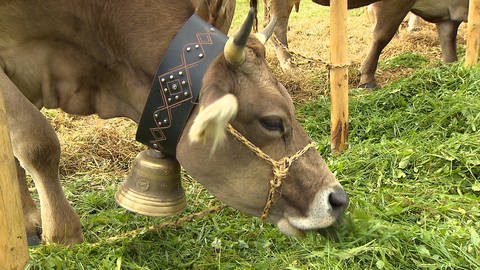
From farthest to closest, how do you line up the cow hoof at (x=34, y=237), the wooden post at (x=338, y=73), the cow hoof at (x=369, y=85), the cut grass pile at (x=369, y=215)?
the cow hoof at (x=369, y=85), the wooden post at (x=338, y=73), the cow hoof at (x=34, y=237), the cut grass pile at (x=369, y=215)

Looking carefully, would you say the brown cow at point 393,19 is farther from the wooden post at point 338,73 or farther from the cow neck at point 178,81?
the cow neck at point 178,81

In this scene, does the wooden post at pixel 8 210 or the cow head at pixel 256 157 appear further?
the cow head at pixel 256 157

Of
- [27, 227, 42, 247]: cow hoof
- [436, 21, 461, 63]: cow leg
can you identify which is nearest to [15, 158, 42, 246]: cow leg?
[27, 227, 42, 247]: cow hoof

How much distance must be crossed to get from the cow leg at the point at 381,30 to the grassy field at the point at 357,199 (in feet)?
2.20

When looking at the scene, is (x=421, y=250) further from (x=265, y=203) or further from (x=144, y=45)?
(x=144, y=45)

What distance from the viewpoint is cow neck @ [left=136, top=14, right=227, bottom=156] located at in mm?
2629

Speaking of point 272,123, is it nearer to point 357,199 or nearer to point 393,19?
point 357,199

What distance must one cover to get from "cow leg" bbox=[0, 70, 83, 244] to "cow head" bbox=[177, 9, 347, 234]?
651mm

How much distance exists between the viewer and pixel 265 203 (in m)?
2.71

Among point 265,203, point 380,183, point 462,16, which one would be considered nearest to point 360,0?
point 462,16

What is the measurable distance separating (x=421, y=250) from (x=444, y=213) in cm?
62

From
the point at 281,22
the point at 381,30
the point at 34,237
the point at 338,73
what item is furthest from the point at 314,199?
the point at 281,22

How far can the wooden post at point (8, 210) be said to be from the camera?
2029mm

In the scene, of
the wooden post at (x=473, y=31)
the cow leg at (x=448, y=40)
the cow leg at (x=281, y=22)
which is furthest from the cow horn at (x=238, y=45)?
the cow leg at (x=448, y=40)
